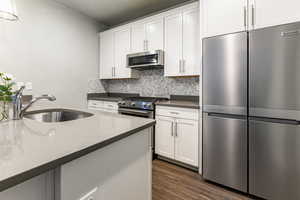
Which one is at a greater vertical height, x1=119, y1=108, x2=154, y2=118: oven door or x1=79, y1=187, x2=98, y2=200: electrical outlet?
x1=119, y1=108, x2=154, y2=118: oven door

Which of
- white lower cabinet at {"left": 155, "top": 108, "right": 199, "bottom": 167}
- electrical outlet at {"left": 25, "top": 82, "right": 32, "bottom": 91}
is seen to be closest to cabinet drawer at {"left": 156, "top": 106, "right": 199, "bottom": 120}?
white lower cabinet at {"left": 155, "top": 108, "right": 199, "bottom": 167}

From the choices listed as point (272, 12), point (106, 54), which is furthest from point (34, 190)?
point (106, 54)

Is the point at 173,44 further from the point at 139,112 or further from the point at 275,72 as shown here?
the point at 275,72

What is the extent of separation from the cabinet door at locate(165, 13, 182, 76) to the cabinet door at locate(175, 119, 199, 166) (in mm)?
889

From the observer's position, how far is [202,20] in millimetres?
2025

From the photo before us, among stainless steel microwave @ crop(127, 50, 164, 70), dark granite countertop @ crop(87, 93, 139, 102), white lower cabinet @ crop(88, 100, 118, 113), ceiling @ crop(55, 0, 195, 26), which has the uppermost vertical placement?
ceiling @ crop(55, 0, 195, 26)

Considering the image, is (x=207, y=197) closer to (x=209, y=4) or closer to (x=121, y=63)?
(x=209, y=4)

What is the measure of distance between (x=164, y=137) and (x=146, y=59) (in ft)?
4.71

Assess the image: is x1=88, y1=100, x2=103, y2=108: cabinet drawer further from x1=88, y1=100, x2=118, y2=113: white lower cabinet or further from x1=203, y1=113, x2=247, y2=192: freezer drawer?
x1=203, y1=113, x2=247, y2=192: freezer drawer

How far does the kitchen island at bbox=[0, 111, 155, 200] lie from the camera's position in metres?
0.51

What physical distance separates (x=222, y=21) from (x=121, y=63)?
216 cm

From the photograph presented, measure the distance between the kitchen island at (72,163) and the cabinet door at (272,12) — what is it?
162 cm

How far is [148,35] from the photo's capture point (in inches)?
116

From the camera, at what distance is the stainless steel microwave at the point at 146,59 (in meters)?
2.71
